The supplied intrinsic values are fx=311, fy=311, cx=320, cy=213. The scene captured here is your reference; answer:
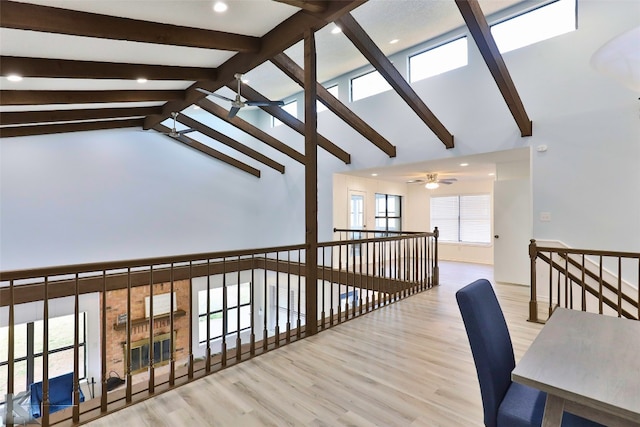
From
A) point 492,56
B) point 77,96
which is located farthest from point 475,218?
point 77,96

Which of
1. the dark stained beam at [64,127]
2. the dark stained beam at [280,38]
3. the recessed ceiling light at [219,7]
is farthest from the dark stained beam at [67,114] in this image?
the recessed ceiling light at [219,7]

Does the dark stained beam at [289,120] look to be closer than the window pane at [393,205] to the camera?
Yes

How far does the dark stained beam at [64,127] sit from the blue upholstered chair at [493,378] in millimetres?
7790

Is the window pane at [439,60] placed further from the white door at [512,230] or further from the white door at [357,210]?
the white door at [357,210]

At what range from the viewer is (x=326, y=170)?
25.9 ft

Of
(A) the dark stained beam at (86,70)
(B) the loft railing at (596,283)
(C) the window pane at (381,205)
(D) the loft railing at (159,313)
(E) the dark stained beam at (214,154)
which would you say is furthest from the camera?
(C) the window pane at (381,205)

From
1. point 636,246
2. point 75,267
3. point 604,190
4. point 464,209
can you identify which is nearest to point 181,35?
point 75,267

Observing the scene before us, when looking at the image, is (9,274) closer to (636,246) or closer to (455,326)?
(455,326)

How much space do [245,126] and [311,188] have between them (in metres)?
4.02

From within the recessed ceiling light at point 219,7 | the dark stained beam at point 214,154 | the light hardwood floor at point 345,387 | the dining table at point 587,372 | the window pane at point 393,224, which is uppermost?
the recessed ceiling light at point 219,7

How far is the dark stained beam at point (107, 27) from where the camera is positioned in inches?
98.3

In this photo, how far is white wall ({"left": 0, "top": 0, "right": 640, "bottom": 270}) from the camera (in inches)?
169

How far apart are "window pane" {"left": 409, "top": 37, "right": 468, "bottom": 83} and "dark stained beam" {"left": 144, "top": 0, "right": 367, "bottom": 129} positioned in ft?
11.0

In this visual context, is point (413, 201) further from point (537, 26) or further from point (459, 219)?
point (537, 26)
